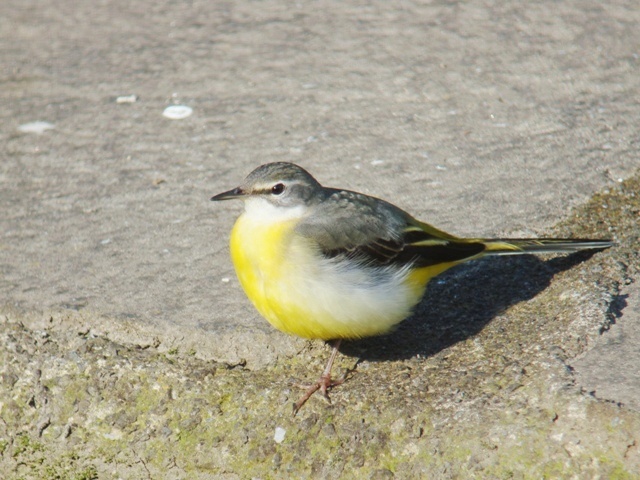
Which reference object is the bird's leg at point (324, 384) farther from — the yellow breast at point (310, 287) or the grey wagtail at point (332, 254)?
the yellow breast at point (310, 287)

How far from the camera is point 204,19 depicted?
952 centimetres

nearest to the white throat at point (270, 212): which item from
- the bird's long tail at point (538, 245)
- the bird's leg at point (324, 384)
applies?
the bird's leg at point (324, 384)

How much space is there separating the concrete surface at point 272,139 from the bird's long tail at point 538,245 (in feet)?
0.43

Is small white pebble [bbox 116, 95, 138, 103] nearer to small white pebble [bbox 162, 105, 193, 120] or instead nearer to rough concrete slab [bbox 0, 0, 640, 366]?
rough concrete slab [bbox 0, 0, 640, 366]

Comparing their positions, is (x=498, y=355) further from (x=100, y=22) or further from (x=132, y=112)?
(x=100, y=22)

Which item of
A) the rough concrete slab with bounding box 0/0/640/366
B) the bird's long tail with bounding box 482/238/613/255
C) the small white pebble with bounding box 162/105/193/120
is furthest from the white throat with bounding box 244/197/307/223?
the small white pebble with bounding box 162/105/193/120

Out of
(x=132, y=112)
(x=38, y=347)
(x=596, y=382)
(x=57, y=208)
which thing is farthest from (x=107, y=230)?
(x=596, y=382)

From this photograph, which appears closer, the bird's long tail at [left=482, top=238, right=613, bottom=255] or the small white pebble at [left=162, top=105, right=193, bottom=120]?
the bird's long tail at [left=482, top=238, right=613, bottom=255]

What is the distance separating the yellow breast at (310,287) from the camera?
4656mm

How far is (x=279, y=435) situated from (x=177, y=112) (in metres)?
4.32

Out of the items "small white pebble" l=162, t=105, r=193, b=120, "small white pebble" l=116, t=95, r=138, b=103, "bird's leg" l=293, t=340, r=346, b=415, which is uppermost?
"bird's leg" l=293, t=340, r=346, b=415

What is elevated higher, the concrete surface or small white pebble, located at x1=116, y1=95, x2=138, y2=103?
the concrete surface

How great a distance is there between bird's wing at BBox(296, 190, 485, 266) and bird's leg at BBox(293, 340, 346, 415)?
1.86 ft

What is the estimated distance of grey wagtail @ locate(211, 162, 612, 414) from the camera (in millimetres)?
4688
